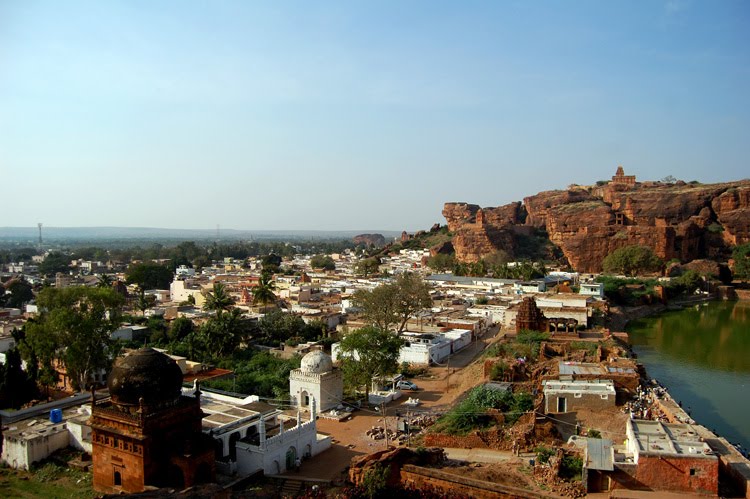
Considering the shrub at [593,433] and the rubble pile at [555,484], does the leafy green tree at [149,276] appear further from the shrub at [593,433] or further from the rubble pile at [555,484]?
the rubble pile at [555,484]

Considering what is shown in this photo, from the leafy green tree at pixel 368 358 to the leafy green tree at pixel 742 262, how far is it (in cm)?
5306

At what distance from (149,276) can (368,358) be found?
44302mm

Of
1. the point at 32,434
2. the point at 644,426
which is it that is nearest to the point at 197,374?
the point at 32,434

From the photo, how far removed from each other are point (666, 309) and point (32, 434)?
49.2m

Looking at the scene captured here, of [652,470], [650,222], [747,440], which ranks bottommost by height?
[747,440]

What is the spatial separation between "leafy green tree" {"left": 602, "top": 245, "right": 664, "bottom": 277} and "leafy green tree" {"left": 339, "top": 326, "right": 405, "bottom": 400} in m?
47.6

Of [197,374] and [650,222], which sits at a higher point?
[650,222]

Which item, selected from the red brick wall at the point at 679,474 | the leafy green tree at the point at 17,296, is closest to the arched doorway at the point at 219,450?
the red brick wall at the point at 679,474

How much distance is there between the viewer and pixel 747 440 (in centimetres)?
1967

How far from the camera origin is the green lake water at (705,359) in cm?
2256

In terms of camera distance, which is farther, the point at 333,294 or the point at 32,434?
the point at 333,294

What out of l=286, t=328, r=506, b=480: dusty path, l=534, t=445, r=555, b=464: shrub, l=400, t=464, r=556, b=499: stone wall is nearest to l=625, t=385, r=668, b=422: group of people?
l=534, t=445, r=555, b=464: shrub

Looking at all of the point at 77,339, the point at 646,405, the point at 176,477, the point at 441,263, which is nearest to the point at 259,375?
the point at 77,339

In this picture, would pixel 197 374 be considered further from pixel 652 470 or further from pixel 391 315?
pixel 652 470
